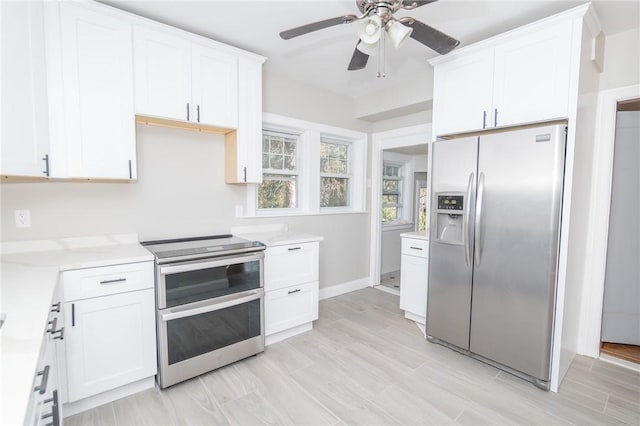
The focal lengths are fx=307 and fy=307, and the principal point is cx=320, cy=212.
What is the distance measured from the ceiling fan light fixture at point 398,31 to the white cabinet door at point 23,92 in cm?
185

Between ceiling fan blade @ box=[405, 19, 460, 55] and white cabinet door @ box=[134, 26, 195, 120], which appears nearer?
ceiling fan blade @ box=[405, 19, 460, 55]

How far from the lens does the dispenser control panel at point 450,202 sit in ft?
8.12

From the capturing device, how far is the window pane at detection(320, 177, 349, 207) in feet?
13.2

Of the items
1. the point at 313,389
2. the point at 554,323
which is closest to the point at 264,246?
the point at 313,389

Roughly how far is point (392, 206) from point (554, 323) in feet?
10.9

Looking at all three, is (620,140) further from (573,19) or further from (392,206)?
(392,206)

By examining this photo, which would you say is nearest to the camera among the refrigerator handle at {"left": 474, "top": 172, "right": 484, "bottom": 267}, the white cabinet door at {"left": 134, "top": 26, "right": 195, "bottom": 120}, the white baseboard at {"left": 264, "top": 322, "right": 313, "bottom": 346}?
the white cabinet door at {"left": 134, "top": 26, "right": 195, "bottom": 120}

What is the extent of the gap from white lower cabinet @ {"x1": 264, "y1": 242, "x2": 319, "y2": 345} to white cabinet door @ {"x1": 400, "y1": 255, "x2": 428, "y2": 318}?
0.98m

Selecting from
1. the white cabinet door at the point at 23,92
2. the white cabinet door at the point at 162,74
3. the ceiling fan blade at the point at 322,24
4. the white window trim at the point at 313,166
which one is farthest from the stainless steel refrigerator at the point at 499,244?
the white cabinet door at the point at 23,92

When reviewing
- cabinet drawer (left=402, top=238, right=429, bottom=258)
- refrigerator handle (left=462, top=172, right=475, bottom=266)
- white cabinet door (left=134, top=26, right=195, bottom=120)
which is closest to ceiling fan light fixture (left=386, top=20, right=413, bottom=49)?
refrigerator handle (left=462, top=172, right=475, bottom=266)

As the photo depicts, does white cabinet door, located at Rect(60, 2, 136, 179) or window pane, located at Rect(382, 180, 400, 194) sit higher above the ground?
white cabinet door, located at Rect(60, 2, 136, 179)

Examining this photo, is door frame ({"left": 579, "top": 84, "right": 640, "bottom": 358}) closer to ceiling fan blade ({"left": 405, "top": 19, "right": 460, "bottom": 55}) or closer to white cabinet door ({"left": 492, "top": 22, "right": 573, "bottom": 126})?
white cabinet door ({"left": 492, "top": 22, "right": 573, "bottom": 126})

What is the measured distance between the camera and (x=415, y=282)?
3.18 m

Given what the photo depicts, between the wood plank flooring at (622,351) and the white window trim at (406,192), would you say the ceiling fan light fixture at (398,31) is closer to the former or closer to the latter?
the wood plank flooring at (622,351)
